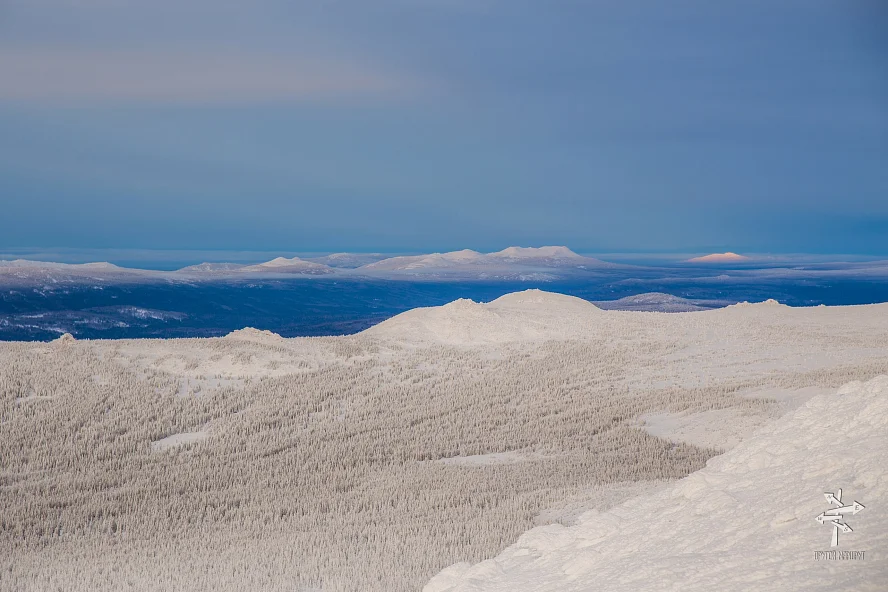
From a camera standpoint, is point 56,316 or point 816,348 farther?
point 56,316

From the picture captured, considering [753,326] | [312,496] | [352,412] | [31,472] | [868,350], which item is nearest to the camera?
[312,496]

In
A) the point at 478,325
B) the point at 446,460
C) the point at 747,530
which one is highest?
the point at 747,530

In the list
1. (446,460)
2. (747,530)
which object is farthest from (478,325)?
(747,530)

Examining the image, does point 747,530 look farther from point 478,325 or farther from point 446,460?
point 478,325

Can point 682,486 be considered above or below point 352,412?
above

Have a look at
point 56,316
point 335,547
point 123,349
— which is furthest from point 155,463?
point 56,316

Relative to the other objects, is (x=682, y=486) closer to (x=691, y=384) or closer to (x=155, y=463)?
(x=155, y=463)
